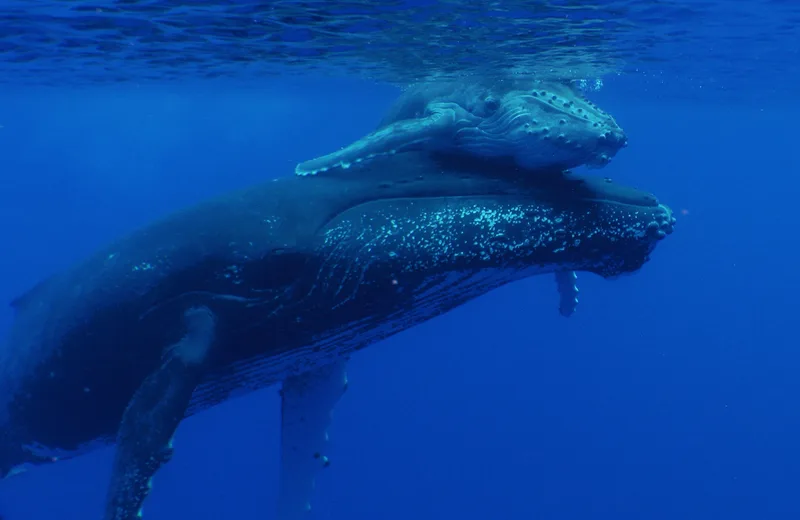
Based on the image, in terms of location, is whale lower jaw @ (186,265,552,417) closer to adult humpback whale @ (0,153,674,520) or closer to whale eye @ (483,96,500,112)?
adult humpback whale @ (0,153,674,520)

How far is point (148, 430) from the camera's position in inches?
181

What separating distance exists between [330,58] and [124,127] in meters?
77.2

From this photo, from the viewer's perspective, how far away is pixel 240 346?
17.6 ft

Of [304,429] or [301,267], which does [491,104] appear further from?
[304,429]

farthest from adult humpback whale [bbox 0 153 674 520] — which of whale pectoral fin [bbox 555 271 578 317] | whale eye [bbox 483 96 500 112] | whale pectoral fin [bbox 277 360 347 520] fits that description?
whale pectoral fin [bbox 555 271 578 317]

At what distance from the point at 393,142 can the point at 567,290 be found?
145 inches

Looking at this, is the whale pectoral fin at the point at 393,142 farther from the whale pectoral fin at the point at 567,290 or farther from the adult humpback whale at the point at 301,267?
the whale pectoral fin at the point at 567,290

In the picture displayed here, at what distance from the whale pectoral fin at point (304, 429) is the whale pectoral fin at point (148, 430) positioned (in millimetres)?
2778

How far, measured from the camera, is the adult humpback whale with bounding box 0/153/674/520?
5152 millimetres

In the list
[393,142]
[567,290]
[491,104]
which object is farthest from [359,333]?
[567,290]

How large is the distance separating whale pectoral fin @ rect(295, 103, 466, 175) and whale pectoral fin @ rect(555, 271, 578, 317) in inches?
119

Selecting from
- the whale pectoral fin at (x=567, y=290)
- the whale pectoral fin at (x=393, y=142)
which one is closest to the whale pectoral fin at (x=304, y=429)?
the whale pectoral fin at (x=393, y=142)

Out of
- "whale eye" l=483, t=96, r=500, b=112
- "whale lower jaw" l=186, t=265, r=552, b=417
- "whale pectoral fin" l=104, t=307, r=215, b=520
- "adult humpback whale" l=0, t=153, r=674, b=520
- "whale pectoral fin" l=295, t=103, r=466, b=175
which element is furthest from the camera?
"whale eye" l=483, t=96, r=500, b=112

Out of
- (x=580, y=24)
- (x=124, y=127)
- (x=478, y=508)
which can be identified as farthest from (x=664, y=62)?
(x=124, y=127)
